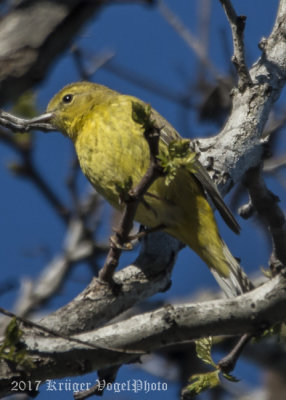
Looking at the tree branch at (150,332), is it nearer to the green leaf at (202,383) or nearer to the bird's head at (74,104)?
the green leaf at (202,383)

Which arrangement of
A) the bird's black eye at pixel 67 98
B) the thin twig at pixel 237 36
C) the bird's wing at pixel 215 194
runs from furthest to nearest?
the bird's black eye at pixel 67 98
the bird's wing at pixel 215 194
the thin twig at pixel 237 36

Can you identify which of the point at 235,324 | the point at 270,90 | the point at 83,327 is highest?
the point at 270,90

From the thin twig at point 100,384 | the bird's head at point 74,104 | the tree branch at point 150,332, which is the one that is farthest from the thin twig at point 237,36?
the thin twig at point 100,384

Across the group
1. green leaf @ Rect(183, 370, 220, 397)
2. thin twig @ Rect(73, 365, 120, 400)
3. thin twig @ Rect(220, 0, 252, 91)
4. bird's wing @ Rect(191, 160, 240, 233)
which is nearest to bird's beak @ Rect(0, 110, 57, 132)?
bird's wing @ Rect(191, 160, 240, 233)

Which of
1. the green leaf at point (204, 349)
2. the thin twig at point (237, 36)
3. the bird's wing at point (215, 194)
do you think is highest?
the thin twig at point (237, 36)

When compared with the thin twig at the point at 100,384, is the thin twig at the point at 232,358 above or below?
below

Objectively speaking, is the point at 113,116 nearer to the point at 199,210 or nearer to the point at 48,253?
the point at 199,210

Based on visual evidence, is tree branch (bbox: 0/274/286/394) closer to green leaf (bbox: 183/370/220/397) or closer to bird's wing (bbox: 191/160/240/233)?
green leaf (bbox: 183/370/220/397)

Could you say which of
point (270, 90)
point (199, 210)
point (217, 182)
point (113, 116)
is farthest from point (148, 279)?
point (270, 90)

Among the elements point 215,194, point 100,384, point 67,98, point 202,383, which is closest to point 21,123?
point 67,98

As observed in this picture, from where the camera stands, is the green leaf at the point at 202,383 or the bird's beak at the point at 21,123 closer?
the green leaf at the point at 202,383

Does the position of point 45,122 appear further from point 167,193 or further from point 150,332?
point 150,332

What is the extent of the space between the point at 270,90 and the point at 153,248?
1432 mm

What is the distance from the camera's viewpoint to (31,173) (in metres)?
7.23
